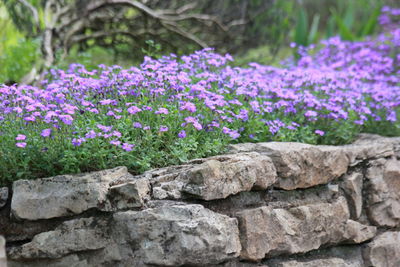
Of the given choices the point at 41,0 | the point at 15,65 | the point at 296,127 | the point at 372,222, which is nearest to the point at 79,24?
the point at 41,0

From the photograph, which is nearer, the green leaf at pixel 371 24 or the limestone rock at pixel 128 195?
the limestone rock at pixel 128 195

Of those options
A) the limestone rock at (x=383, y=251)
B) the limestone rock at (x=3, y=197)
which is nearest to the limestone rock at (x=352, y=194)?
the limestone rock at (x=383, y=251)

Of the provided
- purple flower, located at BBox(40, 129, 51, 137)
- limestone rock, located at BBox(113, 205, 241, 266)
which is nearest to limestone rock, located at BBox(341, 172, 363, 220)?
limestone rock, located at BBox(113, 205, 241, 266)

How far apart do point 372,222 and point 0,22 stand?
20.2 feet

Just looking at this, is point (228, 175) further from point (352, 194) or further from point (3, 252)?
point (3, 252)

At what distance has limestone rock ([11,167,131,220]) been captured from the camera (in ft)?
8.84

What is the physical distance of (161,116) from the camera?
A: 3166 millimetres

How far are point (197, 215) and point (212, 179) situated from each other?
224 millimetres

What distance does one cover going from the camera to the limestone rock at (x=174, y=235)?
2668 millimetres

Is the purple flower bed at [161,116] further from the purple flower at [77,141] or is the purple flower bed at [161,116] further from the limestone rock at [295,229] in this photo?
the limestone rock at [295,229]

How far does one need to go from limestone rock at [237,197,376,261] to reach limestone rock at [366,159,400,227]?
0.51 feet

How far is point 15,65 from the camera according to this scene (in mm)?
4961

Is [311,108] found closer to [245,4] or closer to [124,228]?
[124,228]

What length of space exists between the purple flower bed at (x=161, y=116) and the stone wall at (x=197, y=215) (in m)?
0.14
